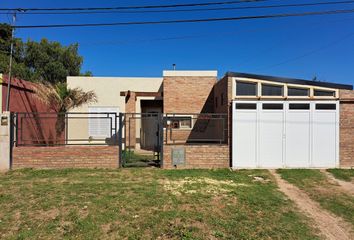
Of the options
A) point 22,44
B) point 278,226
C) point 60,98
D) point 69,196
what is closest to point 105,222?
point 69,196

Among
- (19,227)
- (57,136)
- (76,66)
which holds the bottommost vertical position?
(19,227)

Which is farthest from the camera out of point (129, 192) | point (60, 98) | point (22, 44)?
point (22, 44)

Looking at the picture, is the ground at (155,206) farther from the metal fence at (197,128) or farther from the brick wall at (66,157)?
the metal fence at (197,128)

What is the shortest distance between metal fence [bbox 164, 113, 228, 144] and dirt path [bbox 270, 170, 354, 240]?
12.4 feet

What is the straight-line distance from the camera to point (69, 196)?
6.45 meters

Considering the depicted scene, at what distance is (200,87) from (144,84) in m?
4.54

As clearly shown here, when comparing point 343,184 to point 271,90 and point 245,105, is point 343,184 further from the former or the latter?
point 271,90

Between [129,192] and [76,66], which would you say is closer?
[129,192]

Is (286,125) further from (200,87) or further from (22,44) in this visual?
(22,44)

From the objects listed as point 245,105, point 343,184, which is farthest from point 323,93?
Answer: point 343,184

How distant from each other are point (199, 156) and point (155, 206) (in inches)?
181

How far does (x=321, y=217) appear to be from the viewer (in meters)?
5.47

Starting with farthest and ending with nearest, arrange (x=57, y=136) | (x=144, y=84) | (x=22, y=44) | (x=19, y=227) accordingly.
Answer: (x=22, y=44) → (x=144, y=84) → (x=57, y=136) → (x=19, y=227)

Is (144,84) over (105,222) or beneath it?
over
